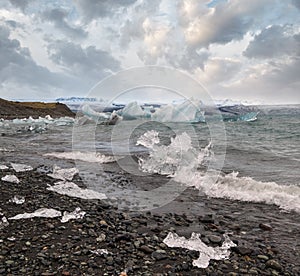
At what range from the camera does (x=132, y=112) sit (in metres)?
34.8

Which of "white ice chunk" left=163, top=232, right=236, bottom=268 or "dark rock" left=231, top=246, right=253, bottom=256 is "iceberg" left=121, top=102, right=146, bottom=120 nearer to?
"white ice chunk" left=163, top=232, right=236, bottom=268

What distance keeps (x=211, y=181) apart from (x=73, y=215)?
14.3ft

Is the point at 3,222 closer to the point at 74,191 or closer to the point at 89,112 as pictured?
the point at 74,191

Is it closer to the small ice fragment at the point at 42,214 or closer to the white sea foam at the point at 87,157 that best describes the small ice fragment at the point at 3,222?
the small ice fragment at the point at 42,214

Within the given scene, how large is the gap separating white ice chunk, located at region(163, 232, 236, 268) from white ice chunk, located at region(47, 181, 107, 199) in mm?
2507

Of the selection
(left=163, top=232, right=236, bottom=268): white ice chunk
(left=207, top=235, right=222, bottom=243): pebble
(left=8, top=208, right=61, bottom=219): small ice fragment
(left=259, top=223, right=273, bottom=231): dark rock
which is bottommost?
(left=259, top=223, right=273, bottom=231): dark rock

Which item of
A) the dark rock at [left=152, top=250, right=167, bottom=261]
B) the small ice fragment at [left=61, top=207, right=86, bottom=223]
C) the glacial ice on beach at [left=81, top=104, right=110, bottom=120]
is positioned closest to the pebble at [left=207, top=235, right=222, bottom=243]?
the dark rock at [left=152, top=250, right=167, bottom=261]

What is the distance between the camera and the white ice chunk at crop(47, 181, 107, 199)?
20.5 ft

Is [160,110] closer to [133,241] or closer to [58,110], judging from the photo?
[133,241]

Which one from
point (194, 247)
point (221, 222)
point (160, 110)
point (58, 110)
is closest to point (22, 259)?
point (194, 247)

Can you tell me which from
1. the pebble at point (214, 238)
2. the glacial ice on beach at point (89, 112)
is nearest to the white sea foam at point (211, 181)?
the pebble at point (214, 238)

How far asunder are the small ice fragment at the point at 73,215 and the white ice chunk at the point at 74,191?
118 cm

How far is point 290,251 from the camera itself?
4.17 meters

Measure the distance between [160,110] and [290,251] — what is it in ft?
82.7
